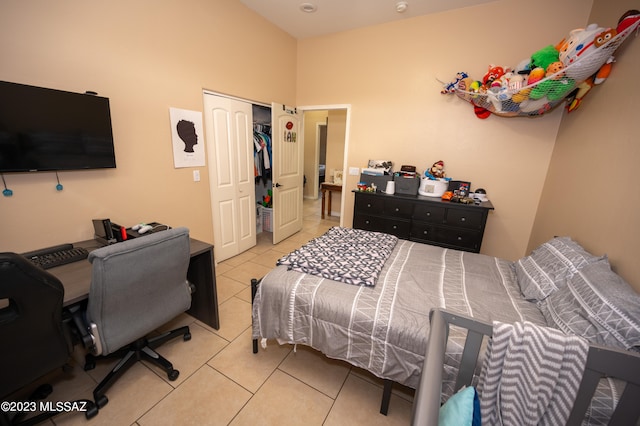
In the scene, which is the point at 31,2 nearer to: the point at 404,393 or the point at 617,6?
the point at 404,393

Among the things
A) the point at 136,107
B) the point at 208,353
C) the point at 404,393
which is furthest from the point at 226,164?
the point at 404,393

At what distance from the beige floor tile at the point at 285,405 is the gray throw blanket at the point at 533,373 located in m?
0.92

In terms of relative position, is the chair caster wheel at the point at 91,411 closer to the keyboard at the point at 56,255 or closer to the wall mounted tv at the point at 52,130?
the keyboard at the point at 56,255

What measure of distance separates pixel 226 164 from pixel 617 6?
3.80m

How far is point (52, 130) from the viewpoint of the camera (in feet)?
5.32

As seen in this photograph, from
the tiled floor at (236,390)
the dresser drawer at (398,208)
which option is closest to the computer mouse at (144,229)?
the tiled floor at (236,390)

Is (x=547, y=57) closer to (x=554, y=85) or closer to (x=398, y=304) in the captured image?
(x=554, y=85)

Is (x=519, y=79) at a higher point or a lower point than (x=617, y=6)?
lower

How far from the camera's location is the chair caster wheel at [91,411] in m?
1.34

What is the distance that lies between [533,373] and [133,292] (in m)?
1.79

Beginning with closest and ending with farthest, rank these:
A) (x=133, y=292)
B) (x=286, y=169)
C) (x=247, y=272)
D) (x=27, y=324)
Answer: (x=27, y=324) < (x=133, y=292) < (x=247, y=272) < (x=286, y=169)

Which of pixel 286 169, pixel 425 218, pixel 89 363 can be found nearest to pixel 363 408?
pixel 89 363

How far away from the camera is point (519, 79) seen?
92.6 inches

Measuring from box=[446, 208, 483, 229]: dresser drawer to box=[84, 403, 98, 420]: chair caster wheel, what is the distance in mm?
3204
